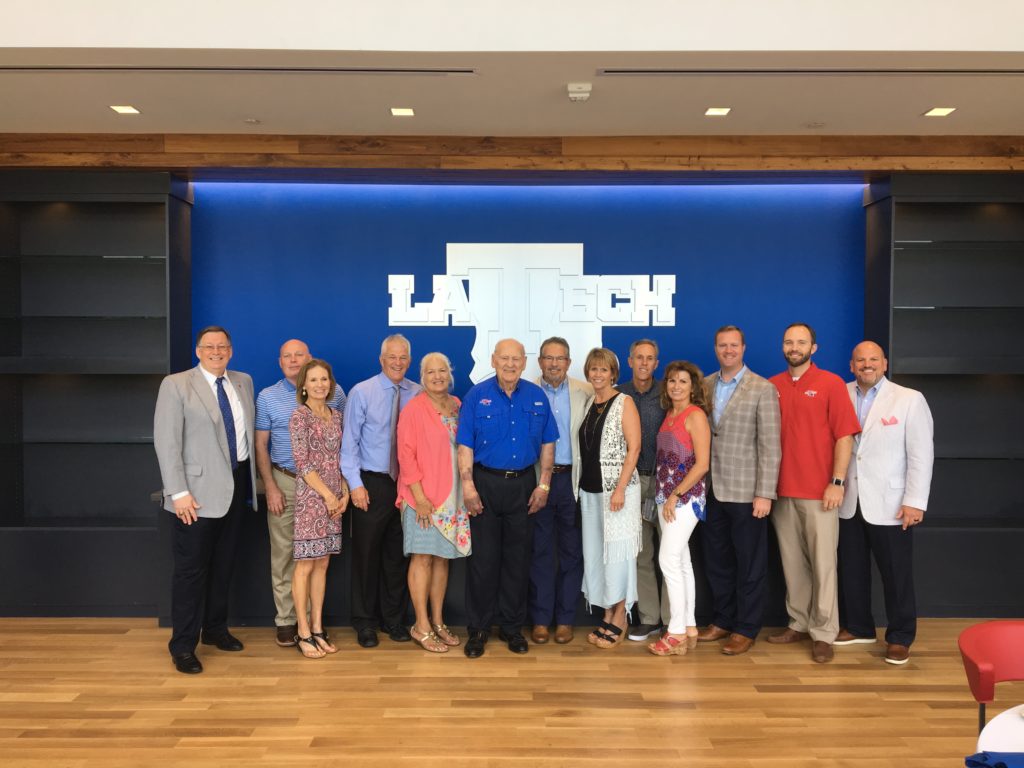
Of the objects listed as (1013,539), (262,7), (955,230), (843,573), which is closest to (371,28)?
(262,7)

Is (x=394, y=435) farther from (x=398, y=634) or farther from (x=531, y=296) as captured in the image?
(x=531, y=296)

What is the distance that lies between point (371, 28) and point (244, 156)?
6.39 feet

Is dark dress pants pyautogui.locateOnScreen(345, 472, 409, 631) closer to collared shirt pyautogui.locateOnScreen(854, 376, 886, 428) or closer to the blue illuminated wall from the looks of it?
the blue illuminated wall

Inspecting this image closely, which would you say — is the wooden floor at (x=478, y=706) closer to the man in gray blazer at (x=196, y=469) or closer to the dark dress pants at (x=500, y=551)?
the dark dress pants at (x=500, y=551)

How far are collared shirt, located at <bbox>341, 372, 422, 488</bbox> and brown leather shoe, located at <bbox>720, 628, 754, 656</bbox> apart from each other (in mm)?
2040

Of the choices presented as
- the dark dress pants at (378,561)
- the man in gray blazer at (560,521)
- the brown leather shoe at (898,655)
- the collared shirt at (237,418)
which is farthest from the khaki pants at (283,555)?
the brown leather shoe at (898,655)

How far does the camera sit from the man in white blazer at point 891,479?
173 inches

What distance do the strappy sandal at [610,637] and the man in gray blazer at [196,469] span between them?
2061mm

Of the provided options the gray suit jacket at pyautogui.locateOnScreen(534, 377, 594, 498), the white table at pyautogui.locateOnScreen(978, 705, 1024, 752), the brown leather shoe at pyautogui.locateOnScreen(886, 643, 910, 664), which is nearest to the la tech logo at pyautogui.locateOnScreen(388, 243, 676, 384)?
the gray suit jacket at pyautogui.locateOnScreen(534, 377, 594, 498)

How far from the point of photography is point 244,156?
209 inches

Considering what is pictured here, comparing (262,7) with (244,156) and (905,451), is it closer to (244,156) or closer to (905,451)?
(244,156)

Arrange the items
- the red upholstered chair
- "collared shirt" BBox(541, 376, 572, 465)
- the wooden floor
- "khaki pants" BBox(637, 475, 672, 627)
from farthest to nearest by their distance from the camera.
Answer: "khaki pants" BBox(637, 475, 672, 627), "collared shirt" BBox(541, 376, 572, 465), the wooden floor, the red upholstered chair

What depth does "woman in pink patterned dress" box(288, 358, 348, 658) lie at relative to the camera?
4.38 meters

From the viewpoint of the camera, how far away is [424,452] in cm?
441
